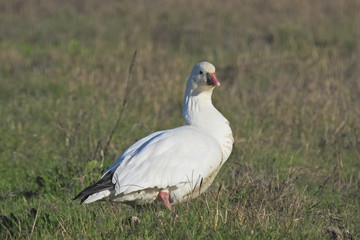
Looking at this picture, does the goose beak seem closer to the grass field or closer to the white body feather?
the white body feather

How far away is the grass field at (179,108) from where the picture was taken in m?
5.19

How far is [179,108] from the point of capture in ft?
31.2

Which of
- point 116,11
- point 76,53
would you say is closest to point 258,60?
point 76,53

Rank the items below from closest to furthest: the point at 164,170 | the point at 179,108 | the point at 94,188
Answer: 1. the point at 94,188
2. the point at 164,170
3. the point at 179,108

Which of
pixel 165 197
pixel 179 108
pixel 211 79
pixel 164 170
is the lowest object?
pixel 179 108

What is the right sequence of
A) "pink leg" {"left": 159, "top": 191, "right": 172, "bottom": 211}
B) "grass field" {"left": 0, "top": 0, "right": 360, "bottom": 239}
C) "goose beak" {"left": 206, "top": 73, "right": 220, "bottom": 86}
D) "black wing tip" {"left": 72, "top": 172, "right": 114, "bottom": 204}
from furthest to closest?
"goose beak" {"left": 206, "top": 73, "right": 220, "bottom": 86}
"pink leg" {"left": 159, "top": 191, "right": 172, "bottom": 211}
"grass field" {"left": 0, "top": 0, "right": 360, "bottom": 239}
"black wing tip" {"left": 72, "top": 172, "right": 114, "bottom": 204}

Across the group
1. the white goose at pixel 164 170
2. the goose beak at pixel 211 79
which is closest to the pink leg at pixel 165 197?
the white goose at pixel 164 170

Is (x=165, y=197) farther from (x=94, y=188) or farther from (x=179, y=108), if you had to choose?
(x=179, y=108)

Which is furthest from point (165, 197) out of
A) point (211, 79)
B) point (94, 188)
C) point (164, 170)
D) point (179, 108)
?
point (179, 108)

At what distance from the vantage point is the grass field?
5188mm

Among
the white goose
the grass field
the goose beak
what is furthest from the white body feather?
the goose beak

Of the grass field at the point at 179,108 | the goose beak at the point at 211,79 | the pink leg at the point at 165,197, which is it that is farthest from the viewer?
the goose beak at the point at 211,79

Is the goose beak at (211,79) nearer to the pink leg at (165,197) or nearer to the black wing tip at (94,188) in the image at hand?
the pink leg at (165,197)

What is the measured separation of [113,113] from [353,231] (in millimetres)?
4294
